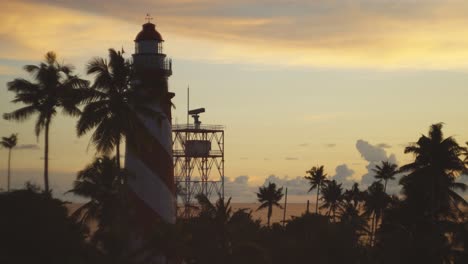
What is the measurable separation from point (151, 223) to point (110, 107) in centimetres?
1288

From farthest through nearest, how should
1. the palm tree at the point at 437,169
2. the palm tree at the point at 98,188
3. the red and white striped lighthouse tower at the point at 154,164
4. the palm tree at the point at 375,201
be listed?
1. the palm tree at the point at 375,201
2. the palm tree at the point at 437,169
3. the red and white striped lighthouse tower at the point at 154,164
4. the palm tree at the point at 98,188

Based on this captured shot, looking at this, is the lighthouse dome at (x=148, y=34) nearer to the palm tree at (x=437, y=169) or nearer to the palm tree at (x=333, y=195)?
the palm tree at (x=437, y=169)

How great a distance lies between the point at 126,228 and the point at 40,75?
13.7 meters

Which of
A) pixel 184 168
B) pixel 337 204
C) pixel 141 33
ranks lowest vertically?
pixel 337 204

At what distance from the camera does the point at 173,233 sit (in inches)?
2227

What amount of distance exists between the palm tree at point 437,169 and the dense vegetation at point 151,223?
10 cm

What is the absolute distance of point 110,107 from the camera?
51.8 m

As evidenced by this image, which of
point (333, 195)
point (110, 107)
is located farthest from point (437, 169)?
point (333, 195)

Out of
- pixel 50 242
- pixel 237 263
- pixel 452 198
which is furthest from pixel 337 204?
pixel 50 242

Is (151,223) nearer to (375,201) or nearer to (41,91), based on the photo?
(41,91)

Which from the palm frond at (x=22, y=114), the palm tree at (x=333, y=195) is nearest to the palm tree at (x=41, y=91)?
the palm frond at (x=22, y=114)

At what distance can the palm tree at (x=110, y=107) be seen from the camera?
51.3 meters

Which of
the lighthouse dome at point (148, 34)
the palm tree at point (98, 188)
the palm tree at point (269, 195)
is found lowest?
the palm tree at point (269, 195)

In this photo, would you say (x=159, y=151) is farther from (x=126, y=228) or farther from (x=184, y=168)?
(x=184, y=168)
